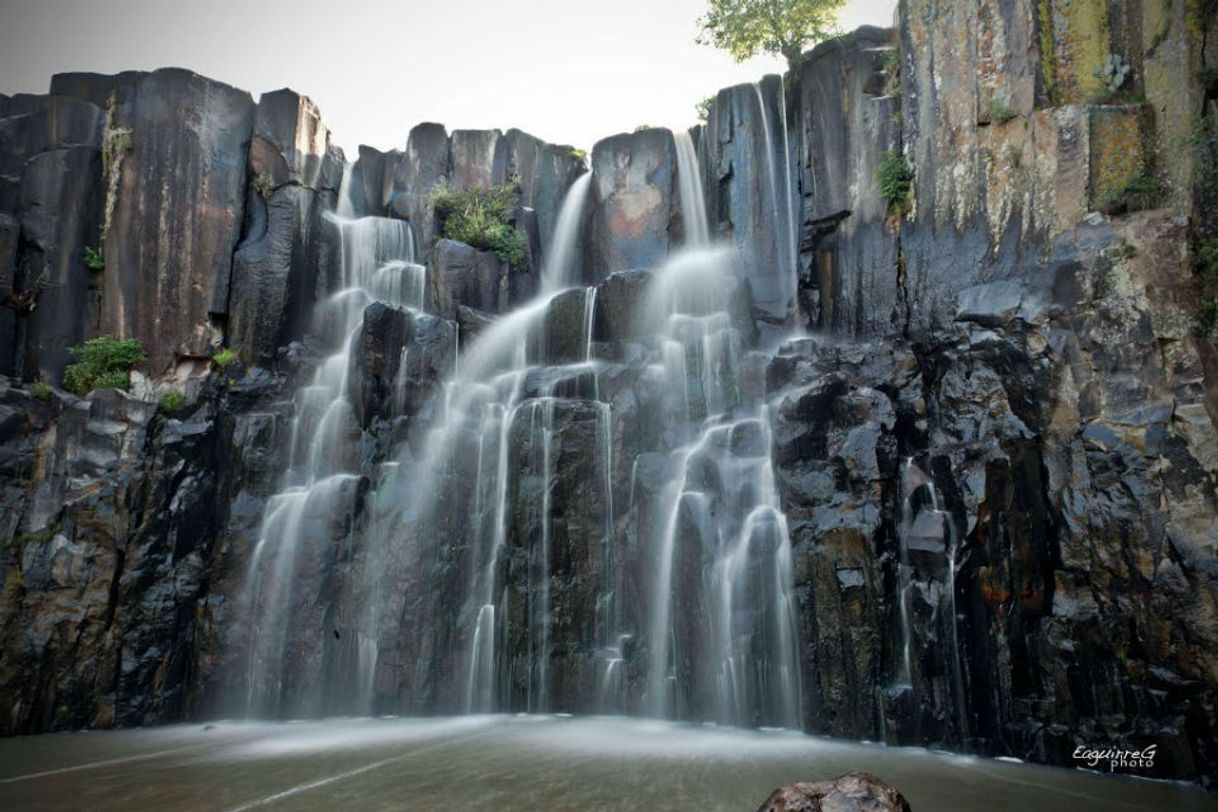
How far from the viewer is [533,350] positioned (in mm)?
18734

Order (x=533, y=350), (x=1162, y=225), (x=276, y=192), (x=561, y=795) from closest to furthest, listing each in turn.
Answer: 1. (x=561, y=795)
2. (x=1162, y=225)
3. (x=533, y=350)
4. (x=276, y=192)

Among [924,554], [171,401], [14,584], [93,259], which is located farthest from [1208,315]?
[93,259]

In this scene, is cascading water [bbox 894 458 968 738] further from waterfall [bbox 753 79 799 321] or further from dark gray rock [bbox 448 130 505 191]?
dark gray rock [bbox 448 130 505 191]

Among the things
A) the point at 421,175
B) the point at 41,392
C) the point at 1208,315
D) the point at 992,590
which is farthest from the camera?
the point at 421,175

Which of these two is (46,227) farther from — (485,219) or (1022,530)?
(1022,530)

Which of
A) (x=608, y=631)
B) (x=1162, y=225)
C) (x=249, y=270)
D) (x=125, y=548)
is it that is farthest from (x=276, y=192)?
(x=1162, y=225)

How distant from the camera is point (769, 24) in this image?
22953mm

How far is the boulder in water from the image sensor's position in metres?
5.72

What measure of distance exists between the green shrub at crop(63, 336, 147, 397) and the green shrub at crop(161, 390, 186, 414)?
1581 mm

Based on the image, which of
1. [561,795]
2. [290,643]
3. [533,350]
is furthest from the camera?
[533,350]

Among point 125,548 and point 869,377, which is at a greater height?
point 869,377

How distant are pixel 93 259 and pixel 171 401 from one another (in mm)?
5117

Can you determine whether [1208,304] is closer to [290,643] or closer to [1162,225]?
[1162,225]

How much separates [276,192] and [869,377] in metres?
15.8
